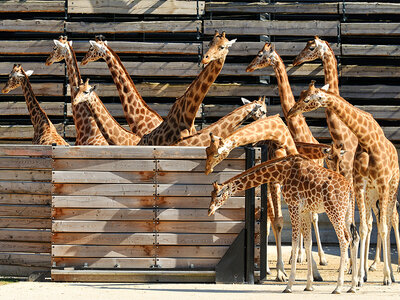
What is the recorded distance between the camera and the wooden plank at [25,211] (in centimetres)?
909

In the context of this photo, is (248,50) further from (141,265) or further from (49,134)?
(141,265)

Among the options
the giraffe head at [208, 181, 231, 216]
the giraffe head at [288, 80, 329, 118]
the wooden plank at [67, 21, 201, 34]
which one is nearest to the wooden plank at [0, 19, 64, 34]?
the wooden plank at [67, 21, 201, 34]

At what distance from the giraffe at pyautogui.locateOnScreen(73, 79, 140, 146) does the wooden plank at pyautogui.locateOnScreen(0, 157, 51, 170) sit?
1.33 metres

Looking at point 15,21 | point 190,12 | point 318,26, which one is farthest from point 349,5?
point 15,21

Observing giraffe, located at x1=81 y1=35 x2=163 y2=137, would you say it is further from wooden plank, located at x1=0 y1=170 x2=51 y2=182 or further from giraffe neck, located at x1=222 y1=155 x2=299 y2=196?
giraffe neck, located at x1=222 y1=155 x2=299 y2=196

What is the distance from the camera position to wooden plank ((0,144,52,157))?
9070 millimetres

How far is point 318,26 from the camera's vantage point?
13156 mm

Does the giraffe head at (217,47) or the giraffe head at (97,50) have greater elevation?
the giraffe head at (97,50)

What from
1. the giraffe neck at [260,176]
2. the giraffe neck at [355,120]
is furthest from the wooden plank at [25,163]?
the giraffe neck at [355,120]

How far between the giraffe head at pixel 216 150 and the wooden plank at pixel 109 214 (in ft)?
3.03

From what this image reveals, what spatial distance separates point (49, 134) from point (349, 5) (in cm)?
576

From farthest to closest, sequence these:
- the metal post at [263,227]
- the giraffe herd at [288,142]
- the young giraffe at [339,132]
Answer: the young giraffe at [339,132] < the metal post at [263,227] < the giraffe herd at [288,142]

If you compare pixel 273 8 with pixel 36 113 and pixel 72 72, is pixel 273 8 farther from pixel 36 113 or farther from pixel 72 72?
pixel 36 113

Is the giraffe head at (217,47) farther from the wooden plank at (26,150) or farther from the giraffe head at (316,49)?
the wooden plank at (26,150)
